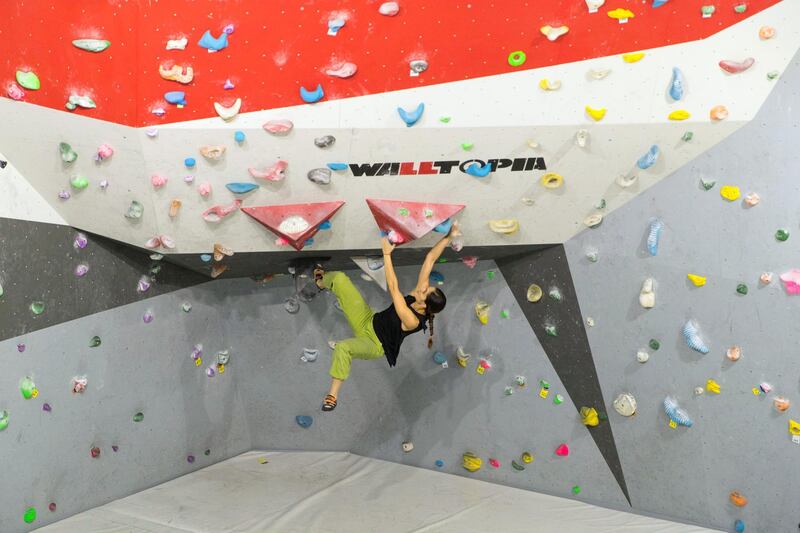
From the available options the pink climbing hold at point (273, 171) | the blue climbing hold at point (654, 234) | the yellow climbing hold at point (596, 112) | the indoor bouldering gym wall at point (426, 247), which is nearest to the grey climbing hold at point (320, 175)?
the indoor bouldering gym wall at point (426, 247)

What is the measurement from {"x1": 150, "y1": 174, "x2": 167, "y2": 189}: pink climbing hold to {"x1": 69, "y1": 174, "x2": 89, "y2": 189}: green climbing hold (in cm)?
29

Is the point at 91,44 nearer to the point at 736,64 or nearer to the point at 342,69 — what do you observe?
the point at 342,69

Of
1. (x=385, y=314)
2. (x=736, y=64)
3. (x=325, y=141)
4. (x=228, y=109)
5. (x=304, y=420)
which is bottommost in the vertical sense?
(x=304, y=420)

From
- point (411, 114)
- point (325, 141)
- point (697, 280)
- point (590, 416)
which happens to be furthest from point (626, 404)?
point (325, 141)

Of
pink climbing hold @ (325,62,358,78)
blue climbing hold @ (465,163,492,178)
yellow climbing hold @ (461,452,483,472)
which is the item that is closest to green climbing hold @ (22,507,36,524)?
yellow climbing hold @ (461,452,483,472)

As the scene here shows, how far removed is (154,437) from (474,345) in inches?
70.9

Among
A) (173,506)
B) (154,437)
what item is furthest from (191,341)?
(173,506)

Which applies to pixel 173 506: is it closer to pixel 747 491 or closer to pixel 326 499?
pixel 326 499

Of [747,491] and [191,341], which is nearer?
[747,491]

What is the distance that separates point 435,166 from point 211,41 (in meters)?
1.06

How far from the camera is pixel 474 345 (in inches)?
165

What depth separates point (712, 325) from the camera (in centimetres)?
343

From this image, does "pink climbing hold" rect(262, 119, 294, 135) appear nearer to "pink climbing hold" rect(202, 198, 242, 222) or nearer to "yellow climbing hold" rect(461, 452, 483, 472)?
"pink climbing hold" rect(202, 198, 242, 222)

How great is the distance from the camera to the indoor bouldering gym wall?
9.92 ft
